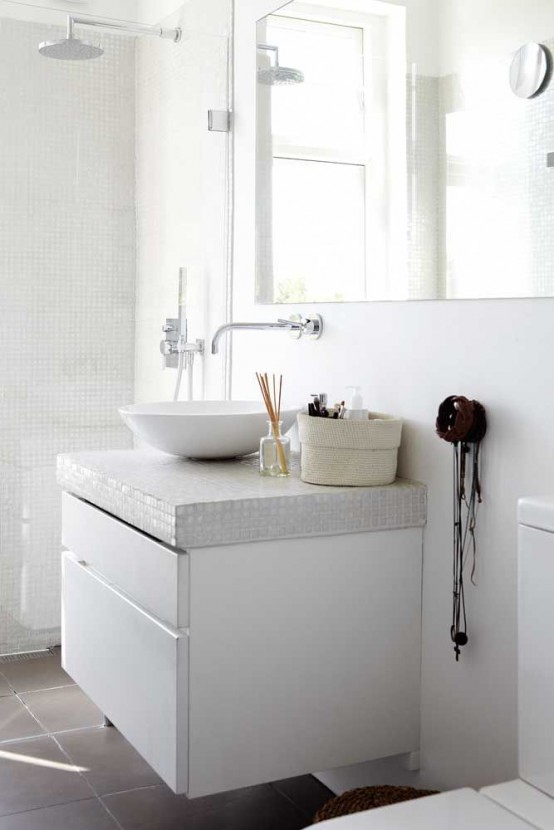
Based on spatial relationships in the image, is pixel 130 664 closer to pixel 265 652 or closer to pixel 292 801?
pixel 265 652

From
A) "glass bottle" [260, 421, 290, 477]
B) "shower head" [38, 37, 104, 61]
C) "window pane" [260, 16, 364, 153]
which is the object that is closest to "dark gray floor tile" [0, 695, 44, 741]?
"glass bottle" [260, 421, 290, 477]

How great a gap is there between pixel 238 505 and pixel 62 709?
1229 millimetres

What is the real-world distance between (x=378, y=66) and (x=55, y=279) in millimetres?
1335

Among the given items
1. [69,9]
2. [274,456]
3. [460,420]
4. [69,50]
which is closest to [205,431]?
[274,456]

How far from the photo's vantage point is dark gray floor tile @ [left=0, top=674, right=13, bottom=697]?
9.30 feet

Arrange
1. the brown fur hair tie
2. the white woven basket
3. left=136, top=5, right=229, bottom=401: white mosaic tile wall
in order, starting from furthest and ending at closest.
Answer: left=136, top=5, right=229, bottom=401: white mosaic tile wall, the white woven basket, the brown fur hair tie

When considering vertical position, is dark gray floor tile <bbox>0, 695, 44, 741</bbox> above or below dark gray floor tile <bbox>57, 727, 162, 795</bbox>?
above

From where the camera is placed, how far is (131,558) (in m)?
2.01

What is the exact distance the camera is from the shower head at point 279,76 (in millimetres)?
2477

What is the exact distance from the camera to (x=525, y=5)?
5.45 feet

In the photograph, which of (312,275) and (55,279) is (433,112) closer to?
(312,275)

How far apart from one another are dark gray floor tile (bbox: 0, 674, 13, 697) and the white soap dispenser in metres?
1.43

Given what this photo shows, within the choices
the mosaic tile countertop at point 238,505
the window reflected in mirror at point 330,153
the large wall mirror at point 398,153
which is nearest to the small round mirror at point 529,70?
the large wall mirror at point 398,153

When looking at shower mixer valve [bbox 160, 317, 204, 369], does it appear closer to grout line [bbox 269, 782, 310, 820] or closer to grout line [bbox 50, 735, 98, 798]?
grout line [bbox 50, 735, 98, 798]
